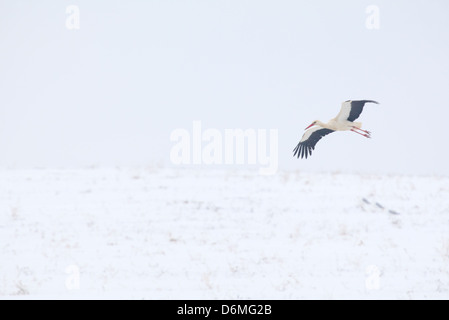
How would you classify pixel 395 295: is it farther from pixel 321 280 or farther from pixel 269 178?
pixel 269 178

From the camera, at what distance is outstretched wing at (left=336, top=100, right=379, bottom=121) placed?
5.08 meters

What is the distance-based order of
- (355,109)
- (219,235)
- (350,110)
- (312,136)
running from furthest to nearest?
(219,235)
(312,136)
(355,109)
(350,110)

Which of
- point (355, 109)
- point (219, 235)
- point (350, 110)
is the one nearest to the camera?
point (350, 110)

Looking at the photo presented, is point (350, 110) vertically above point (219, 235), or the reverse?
point (350, 110)

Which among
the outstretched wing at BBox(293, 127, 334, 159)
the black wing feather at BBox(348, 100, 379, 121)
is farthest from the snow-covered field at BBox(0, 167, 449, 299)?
the black wing feather at BBox(348, 100, 379, 121)

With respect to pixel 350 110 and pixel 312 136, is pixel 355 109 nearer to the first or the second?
pixel 350 110

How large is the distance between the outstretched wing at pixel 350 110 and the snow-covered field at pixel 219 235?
5683 mm

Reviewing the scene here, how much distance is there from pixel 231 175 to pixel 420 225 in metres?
5.55

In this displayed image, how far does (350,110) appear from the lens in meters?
5.39

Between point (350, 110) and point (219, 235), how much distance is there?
31.6 ft

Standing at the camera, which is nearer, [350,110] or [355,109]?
[350,110]

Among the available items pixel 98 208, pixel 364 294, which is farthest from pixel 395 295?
pixel 98 208

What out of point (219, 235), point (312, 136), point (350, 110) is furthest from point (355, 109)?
point (219, 235)

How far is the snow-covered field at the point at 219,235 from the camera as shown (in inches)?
465
